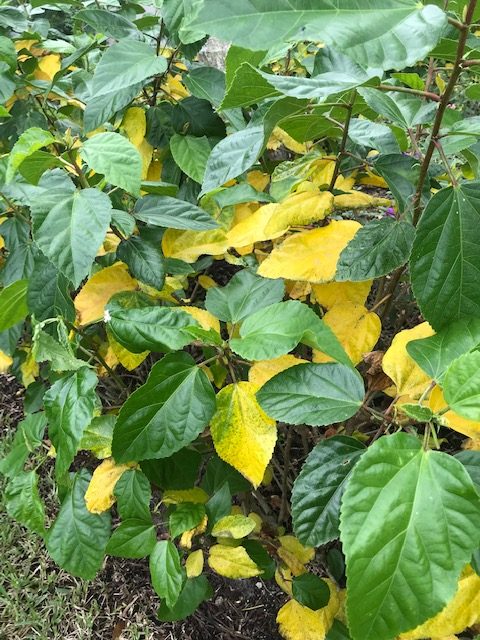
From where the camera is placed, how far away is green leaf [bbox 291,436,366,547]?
85cm

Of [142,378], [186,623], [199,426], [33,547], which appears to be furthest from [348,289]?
[33,547]

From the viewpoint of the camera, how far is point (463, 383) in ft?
2.18

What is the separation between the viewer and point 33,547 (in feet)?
5.74

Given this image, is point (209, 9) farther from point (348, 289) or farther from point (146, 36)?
point (146, 36)

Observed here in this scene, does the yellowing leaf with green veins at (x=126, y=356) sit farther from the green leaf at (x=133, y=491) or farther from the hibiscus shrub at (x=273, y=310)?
the green leaf at (x=133, y=491)

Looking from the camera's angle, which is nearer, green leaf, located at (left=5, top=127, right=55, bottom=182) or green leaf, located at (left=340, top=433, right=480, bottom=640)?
green leaf, located at (left=340, top=433, right=480, bottom=640)

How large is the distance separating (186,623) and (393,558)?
1.12 meters

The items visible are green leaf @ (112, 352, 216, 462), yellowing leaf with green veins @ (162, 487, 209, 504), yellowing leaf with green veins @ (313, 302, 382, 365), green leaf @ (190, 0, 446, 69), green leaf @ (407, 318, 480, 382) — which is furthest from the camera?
yellowing leaf with green veins @ (162, 487, 209, 504)

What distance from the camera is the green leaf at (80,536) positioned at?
1226mm

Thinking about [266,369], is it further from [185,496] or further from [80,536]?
[80,536]

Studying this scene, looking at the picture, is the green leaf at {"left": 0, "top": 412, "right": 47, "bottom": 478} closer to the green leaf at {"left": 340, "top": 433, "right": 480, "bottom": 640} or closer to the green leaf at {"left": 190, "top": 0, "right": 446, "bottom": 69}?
the green leaf at {"left": 340, "top": 433, "right": 480, "bottom": 640}

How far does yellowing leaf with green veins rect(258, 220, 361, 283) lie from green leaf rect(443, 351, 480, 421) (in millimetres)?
322

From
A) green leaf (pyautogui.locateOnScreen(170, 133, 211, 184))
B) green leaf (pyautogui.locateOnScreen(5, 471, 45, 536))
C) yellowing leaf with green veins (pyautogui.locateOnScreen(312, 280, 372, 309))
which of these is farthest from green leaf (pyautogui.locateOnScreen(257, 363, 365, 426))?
green leaf (pyautogui.locateOnScreen(5, 471, 45, 536))

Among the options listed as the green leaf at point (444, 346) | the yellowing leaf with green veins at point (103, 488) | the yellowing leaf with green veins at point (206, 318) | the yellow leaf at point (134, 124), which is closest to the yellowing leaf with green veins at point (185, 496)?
the yellowing leaf with green veins at point (103, 488)
